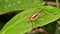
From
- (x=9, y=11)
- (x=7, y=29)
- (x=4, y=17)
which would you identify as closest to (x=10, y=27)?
(x=7, y=29)

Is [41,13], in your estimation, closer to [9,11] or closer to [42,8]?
[42,8]

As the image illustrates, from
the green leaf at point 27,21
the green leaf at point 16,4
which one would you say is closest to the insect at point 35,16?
the green leaf at point 27,21

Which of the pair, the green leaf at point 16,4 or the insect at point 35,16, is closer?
the insect at point 35,16

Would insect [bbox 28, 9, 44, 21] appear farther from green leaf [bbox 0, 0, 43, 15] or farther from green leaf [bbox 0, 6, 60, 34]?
green leaf [bbox 0, 0, 43, 15]

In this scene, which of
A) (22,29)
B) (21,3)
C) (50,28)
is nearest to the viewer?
(22,29)

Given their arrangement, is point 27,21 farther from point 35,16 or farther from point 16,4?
point 16,4

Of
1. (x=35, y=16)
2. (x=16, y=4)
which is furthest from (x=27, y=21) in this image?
(x=16, y=4)

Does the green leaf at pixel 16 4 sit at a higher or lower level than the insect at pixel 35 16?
higher

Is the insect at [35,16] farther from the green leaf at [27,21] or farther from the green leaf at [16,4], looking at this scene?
the green leaf at [16,4]

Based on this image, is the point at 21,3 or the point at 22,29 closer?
the point at 22,29
